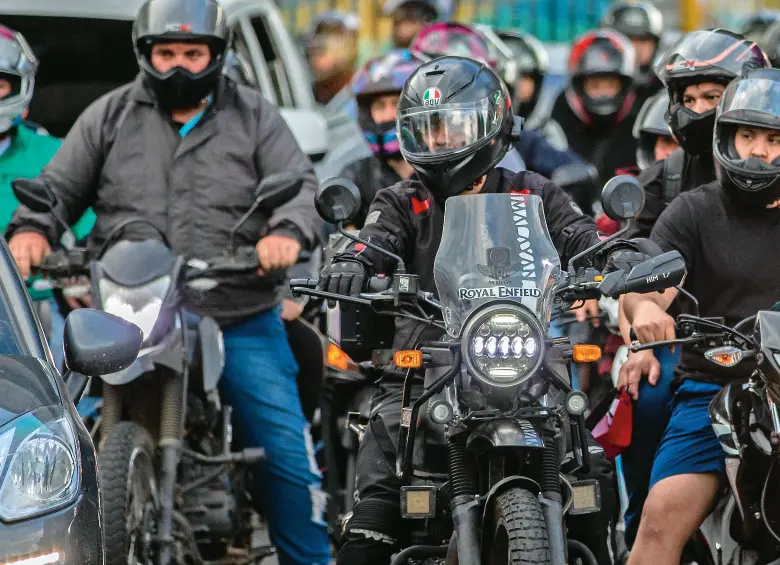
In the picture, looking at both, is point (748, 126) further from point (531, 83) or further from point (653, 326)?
point (531, 83)

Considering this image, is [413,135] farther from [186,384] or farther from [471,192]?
[186,384]

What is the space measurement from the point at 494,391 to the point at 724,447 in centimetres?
115

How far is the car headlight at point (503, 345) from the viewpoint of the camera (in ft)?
17.8

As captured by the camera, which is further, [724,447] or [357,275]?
[724,447]

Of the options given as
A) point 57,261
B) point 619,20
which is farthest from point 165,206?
point 619,20

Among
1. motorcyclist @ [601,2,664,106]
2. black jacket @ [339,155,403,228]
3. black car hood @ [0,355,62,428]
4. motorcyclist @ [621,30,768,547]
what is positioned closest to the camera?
black car hood @ [0,355,62,428]

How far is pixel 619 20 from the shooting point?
16312 millimetres

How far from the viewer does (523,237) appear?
18.8ft

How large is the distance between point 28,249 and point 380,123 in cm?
252

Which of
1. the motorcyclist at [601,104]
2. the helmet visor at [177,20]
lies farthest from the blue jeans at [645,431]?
the motorcyclist at [601,104]

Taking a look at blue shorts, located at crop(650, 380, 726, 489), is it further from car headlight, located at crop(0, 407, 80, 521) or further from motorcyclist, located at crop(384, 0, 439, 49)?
→ motorcyclist, located at crop(384, 0, 439, 49)

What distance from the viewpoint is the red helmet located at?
11.7m

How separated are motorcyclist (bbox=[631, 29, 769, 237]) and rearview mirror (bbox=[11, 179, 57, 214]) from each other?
2.31 m

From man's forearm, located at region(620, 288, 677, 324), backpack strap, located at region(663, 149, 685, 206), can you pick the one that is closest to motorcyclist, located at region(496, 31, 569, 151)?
backpack strap, located at region(663, 149, 685, 206)
